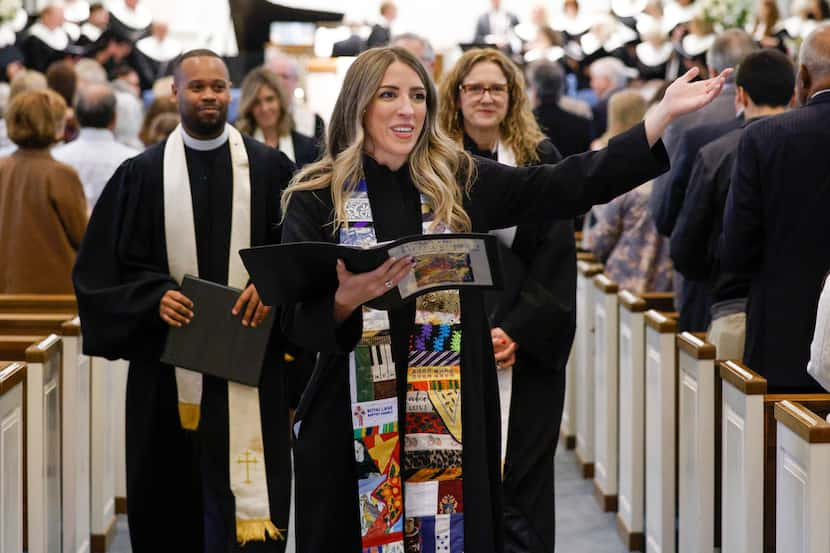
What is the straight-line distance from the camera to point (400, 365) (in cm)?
372

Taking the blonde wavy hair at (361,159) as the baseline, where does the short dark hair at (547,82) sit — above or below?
above

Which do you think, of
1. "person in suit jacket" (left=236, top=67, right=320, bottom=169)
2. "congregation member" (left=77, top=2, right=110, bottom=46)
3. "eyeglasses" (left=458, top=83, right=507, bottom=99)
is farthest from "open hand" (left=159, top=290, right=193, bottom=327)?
"congregation member" (left=77, top=2, right=110, bottom=46)

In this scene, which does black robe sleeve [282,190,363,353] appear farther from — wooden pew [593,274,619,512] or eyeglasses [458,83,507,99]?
wooden pew [593,274,619,512]

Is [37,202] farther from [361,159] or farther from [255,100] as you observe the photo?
[361,159]

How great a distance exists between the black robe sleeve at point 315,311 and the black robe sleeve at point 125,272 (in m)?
1.36

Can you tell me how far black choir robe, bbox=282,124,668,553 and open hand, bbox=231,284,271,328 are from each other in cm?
124

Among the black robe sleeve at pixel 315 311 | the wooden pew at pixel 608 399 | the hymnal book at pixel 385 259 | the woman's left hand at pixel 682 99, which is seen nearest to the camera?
the hymnal book at pixel 385 259

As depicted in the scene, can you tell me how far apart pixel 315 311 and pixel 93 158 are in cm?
478

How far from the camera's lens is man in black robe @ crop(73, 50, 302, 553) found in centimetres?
509

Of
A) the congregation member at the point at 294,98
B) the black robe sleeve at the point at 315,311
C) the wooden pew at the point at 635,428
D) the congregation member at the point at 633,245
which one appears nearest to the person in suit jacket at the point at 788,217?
the wooden pew at the point at 635,428

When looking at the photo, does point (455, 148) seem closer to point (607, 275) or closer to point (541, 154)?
point (541, 154)

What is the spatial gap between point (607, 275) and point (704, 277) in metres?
1.72

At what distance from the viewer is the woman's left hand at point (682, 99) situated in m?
3.43

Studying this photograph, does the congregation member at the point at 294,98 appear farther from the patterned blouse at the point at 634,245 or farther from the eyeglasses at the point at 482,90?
the eyeglasses at the point at 482,90
